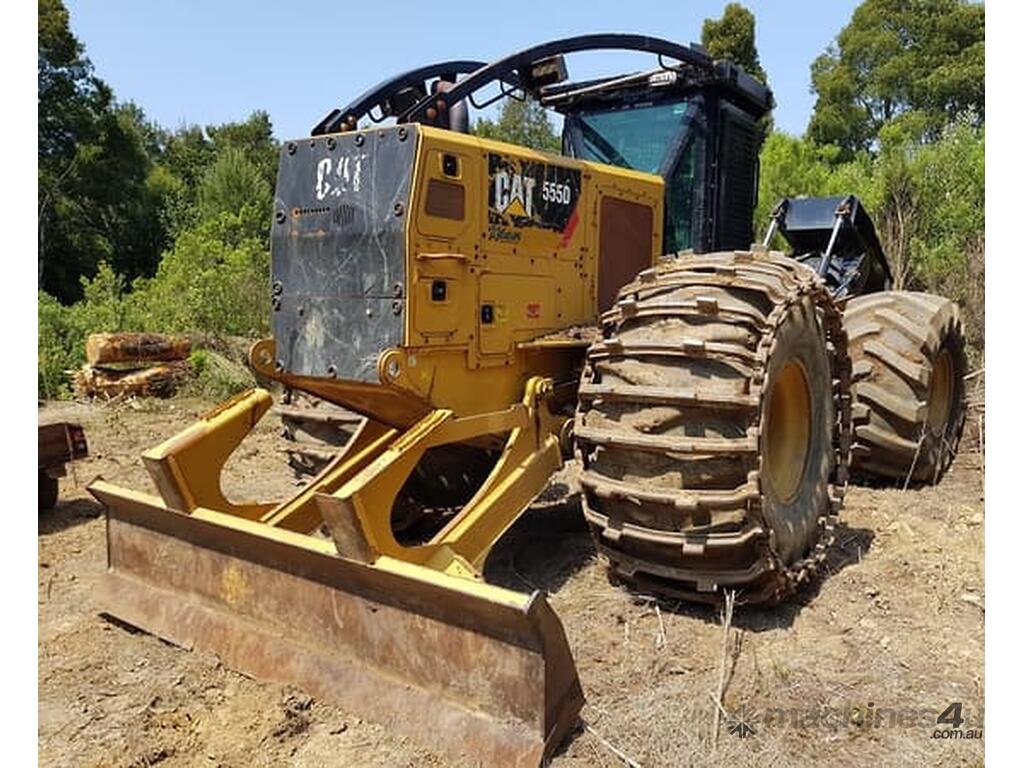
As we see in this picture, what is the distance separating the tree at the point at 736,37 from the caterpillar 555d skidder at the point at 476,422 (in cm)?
2625

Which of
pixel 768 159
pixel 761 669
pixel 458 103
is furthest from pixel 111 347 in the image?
pixel 768 159

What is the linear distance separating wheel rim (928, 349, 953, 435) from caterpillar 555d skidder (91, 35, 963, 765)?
2.21 metres

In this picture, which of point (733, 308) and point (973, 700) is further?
point (733, 308)

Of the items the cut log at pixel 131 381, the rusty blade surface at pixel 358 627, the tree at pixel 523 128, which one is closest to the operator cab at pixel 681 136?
the rusty blade surface at pixel 358 627

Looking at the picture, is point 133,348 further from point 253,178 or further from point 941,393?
point 253,178

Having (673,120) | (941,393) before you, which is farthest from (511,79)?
(941,393)

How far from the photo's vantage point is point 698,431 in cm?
348

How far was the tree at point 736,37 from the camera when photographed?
94.8ft

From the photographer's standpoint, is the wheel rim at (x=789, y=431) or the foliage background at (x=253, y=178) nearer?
the wheel rim at (x=789, y=431)

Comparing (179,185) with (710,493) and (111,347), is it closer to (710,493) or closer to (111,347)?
(111,347)

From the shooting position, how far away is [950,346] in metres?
6.56

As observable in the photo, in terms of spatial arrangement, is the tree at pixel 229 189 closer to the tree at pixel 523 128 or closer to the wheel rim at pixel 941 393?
the tree at pixel 523 128

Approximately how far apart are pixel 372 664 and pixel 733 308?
2022 millimetres

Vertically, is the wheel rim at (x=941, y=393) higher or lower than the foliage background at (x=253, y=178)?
lower
